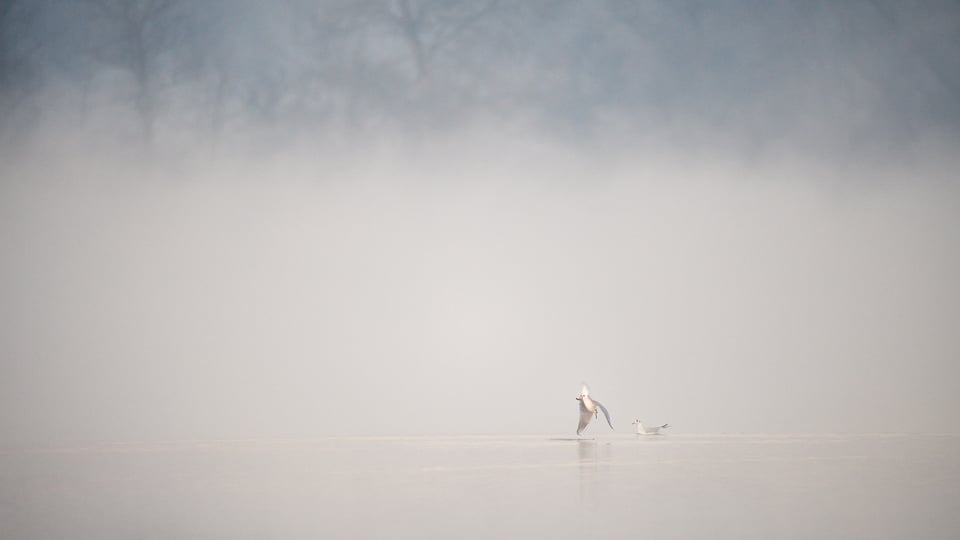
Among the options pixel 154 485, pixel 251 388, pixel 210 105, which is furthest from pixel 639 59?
pixel 154 485

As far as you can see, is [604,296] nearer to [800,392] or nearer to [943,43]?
[800,392]

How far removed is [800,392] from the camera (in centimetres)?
930

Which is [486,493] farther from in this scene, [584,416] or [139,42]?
[139,42]

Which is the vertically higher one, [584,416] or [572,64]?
[572,64]

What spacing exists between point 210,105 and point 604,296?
14.6ft

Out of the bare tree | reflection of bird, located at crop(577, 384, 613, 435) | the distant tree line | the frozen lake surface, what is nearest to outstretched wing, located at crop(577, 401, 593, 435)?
reflection of bird, located at crop(577, 384, 613, 435)

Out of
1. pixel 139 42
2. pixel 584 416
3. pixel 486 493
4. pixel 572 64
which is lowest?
pixel 486 493

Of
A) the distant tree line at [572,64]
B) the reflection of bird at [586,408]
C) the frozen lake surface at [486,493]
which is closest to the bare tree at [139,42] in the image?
the distant tree line at [572,64]

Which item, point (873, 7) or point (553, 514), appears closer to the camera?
point (553, 514)

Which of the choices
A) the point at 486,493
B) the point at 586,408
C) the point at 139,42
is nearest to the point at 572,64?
the point at 586,408

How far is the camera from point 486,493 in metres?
4.09

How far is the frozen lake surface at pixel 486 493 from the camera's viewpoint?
3.12m

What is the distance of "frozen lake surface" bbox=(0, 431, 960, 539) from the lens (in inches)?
123

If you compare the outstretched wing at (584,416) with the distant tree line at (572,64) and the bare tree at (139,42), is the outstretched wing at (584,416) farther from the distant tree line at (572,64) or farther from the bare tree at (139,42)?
the bare tree at (139,42)
